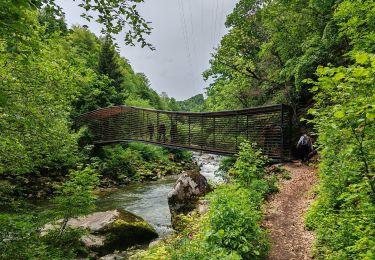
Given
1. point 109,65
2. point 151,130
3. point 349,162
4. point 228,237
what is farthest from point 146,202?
point 109,65

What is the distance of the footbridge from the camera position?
10.1 m

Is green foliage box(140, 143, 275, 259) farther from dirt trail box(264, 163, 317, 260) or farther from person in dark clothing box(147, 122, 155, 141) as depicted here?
person in dark clothing box(147, 122, 155, 141)

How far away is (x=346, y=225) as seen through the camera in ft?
12.2

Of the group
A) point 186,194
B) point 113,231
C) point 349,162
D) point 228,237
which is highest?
point 349,162

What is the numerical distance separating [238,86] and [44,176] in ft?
41.1

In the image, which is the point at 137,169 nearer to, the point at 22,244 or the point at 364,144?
the point at 22,244

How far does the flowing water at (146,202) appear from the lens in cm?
1030

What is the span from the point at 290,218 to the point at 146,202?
8.13 meters

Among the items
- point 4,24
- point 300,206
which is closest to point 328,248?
point 300,206

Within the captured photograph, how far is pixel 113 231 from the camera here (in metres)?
7.91

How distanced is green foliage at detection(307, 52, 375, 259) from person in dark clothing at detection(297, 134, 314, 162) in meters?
6.13

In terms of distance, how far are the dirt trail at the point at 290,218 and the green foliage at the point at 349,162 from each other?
389 millimetres

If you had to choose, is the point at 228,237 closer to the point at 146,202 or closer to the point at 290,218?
the point at 290,218

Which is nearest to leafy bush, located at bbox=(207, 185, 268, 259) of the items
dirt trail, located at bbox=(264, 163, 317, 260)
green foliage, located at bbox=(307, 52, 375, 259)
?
dirt trail, located at bbox=(264, 163, 317, 260)
